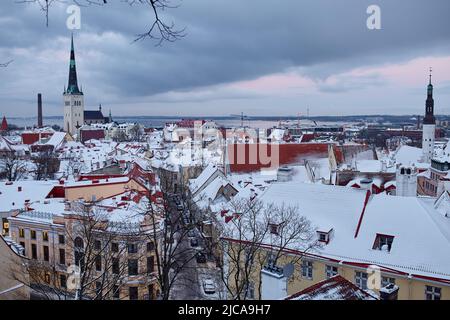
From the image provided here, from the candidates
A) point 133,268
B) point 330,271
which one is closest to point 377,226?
point 330,271

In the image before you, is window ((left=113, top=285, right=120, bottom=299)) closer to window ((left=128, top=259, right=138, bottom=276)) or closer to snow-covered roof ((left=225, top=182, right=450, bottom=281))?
window ((left=128, top=259, right=138, bottom=276))

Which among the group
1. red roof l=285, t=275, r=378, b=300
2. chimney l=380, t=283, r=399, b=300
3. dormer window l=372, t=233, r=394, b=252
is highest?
red roof l=285, t=275, r=378, b=300

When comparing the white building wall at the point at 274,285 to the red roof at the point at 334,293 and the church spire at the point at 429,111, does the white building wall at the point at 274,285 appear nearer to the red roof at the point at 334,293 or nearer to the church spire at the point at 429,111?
the red roof at the point at 334,293

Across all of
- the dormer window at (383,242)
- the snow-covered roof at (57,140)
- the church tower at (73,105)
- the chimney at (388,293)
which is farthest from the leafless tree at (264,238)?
the church tower at (73,105)

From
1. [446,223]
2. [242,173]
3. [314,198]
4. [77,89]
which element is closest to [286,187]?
[314,198]

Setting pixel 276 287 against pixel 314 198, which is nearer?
pixel 276 287

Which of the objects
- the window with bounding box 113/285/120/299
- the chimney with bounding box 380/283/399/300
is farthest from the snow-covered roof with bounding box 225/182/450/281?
the window with bounding box 113/285/120/299
